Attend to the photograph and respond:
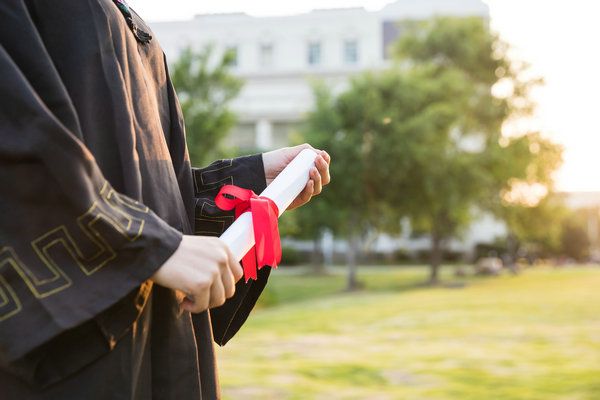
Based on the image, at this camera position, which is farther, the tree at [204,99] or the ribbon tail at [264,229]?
the tree at [204,99]

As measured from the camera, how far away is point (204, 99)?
14898mm

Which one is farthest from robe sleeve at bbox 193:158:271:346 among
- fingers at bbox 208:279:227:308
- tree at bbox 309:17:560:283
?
tree at bbox 309:17:560:283

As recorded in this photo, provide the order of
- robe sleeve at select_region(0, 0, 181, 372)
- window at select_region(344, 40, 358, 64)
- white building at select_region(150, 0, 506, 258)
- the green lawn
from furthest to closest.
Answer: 1. window at select_region(344, 40, 358, 64)
2. white building at select_region(150, 0, 506, 258)
3. the green lawn
4. robe sleeve at select_region(0, 0, 181, 372)

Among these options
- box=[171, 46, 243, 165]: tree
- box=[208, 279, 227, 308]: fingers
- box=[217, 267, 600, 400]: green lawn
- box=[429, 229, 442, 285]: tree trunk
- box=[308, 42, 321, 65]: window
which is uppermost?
box=[308, 42, 321, 65]: window

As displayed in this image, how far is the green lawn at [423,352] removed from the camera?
16.3 feet

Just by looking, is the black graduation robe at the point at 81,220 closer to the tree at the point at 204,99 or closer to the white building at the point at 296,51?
the tree at the point at 204,99

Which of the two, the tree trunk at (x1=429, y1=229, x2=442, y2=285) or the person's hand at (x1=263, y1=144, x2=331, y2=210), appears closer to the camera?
the person's hand at (x1=263, y1=144, x2=331, y2=210)

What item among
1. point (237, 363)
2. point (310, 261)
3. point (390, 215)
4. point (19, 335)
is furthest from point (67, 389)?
point (310, 261)

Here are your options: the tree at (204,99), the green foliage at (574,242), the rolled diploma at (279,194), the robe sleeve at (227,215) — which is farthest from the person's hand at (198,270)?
the green foliage at (574,242)

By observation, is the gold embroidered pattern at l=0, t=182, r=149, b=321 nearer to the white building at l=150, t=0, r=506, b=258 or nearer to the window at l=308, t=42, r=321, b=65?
the white building at l=150, t=0, r=506, b=258

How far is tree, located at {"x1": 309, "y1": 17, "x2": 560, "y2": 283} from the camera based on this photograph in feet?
61.5

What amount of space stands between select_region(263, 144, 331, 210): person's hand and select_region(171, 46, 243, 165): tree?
41.3ft

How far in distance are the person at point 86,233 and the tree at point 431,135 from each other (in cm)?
1732

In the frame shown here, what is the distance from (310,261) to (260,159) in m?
37.5
